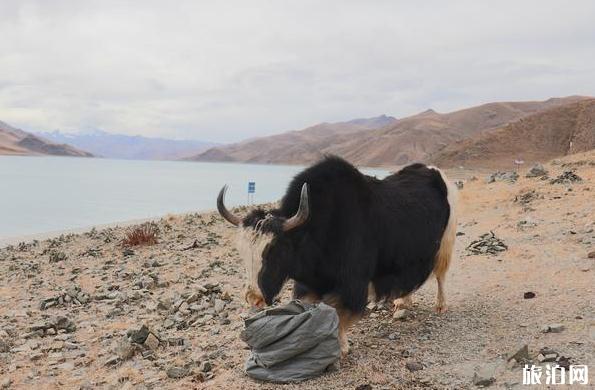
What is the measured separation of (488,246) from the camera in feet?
24.4

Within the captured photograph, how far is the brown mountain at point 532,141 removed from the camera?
163ft

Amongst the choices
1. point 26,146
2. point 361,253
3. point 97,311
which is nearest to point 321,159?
point 361,253

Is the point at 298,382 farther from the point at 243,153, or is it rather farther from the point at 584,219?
the point at 243,153

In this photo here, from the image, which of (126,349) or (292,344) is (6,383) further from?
(292,344)

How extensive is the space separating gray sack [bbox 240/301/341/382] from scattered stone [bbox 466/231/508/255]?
401cm

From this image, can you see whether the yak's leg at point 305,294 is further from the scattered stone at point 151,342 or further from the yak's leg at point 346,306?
the scattered stone at point 151,342

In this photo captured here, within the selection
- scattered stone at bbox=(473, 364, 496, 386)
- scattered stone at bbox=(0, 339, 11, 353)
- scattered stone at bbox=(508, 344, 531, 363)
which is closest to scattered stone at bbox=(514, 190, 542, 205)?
scattered stone at bbox=(508, 344, 531, 363)

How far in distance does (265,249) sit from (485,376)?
160 centimetres

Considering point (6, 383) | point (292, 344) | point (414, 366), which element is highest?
point (292, 344)

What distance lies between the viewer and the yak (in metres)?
3.92

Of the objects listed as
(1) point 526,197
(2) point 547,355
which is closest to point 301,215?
(2) point 547,355

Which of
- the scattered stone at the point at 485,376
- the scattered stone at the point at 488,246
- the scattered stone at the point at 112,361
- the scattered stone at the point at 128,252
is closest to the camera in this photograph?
the scattered stone at the point at 485,376

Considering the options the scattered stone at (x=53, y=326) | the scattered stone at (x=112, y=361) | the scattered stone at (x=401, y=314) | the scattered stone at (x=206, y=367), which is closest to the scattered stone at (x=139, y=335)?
the scattered stone at (x=112, y=361)

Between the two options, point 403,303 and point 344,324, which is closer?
point 344,324
